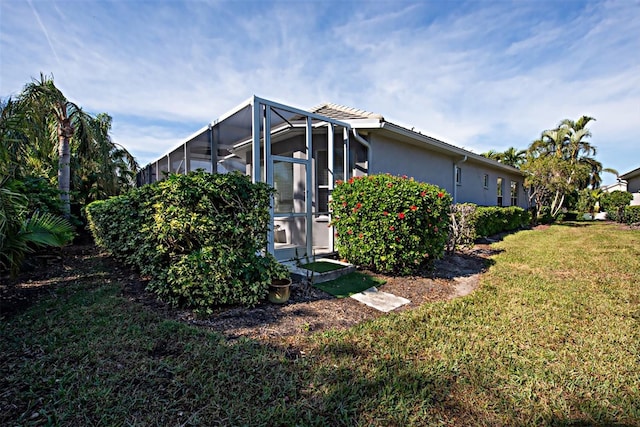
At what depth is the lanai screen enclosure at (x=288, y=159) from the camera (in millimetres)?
5727

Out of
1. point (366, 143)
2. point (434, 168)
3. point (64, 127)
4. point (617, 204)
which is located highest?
point (64, 127)

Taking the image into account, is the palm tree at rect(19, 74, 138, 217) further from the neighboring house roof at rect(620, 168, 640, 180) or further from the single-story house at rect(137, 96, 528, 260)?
the neighboring house roof at rect(620, 168, 640, 180)

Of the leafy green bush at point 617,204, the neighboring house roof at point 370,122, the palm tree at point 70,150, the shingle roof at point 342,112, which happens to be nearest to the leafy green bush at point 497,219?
the neighboring house roof at point 370,122

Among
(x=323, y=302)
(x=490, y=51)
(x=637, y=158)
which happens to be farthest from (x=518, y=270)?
(x=637, y=158)

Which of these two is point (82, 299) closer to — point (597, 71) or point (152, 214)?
point (152, 214)

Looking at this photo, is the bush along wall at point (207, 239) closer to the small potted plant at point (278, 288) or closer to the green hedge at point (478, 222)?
the small potted plant at point (278, 288)

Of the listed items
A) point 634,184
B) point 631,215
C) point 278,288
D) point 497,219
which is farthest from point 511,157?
point 278,288

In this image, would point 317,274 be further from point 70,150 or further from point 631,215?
point 631,215

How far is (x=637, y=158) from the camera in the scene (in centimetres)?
2625

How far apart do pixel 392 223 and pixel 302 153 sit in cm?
292

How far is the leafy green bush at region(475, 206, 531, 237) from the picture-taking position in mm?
11117

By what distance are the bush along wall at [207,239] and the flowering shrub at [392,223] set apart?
7.93 ft

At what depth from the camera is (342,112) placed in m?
8.58

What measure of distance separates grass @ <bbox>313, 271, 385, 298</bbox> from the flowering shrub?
0.40 metres
